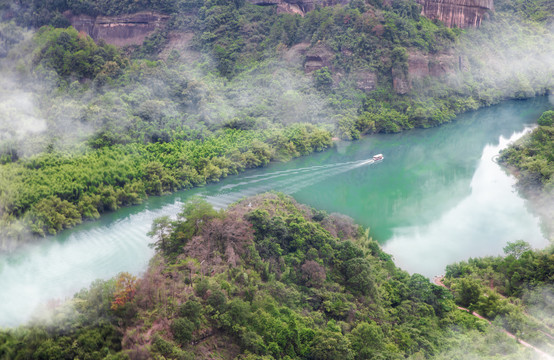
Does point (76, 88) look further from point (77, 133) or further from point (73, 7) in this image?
point (73, 7)

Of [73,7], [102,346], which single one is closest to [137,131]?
[102,346]

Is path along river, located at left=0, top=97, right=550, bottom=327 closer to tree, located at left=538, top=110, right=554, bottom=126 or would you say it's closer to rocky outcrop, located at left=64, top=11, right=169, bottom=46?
tree, located at left=538, top=110, right=554, bottom=126

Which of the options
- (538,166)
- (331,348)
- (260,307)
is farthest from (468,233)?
(260,307)

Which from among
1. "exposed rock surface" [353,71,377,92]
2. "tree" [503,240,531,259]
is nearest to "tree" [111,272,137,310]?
"tree" [503,240,531,259]

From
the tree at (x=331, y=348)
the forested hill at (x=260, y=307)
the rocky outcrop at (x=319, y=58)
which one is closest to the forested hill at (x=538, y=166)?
the forested hill at (x=260, y=307)

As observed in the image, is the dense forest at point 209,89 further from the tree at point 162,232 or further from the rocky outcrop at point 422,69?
the tree at point 162,232

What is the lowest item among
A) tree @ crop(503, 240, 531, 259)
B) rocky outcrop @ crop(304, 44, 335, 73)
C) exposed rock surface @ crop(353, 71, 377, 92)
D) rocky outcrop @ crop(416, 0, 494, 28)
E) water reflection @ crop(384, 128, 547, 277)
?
water reflection @ crop(384, 128, 547, 277)

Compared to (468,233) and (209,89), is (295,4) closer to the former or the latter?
(209,89)

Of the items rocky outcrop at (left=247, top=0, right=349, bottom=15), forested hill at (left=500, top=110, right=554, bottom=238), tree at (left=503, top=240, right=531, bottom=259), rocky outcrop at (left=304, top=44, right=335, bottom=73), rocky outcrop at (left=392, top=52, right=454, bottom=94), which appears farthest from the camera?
rocky outcrop at (left=247, top=0, right=349, bottom=15)
